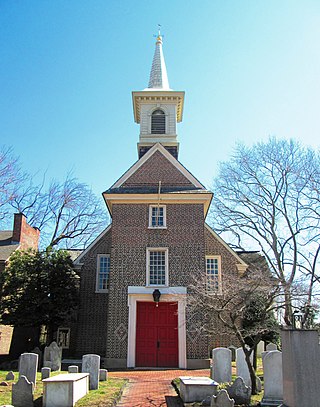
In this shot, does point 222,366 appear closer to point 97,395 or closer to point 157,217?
point 97,395

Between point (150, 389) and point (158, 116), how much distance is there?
738 inches

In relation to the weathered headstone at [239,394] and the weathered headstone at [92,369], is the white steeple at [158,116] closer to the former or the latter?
the weathered headstone at [92,369]

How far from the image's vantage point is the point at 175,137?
26375mm

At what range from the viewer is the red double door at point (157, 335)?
19.5 metres

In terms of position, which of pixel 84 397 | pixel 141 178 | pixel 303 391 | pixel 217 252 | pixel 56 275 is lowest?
pixel 84 397

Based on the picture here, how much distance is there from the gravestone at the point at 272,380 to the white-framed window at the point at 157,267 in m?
9.53

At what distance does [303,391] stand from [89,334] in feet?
56.5

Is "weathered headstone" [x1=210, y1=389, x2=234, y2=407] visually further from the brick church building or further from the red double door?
the red double door

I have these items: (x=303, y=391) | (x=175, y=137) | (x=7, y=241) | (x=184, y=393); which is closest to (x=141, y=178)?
(x=175, y=137)

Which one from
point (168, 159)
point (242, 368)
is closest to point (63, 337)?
point (168, 159)

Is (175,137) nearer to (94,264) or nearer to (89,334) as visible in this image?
(94,264)

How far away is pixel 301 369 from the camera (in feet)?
27.3

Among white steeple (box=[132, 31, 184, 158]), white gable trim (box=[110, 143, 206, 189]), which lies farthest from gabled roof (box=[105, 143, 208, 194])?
white steeple (box=[132, 31, 184, 158])

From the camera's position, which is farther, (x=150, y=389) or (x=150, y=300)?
(x=150, y=300)
